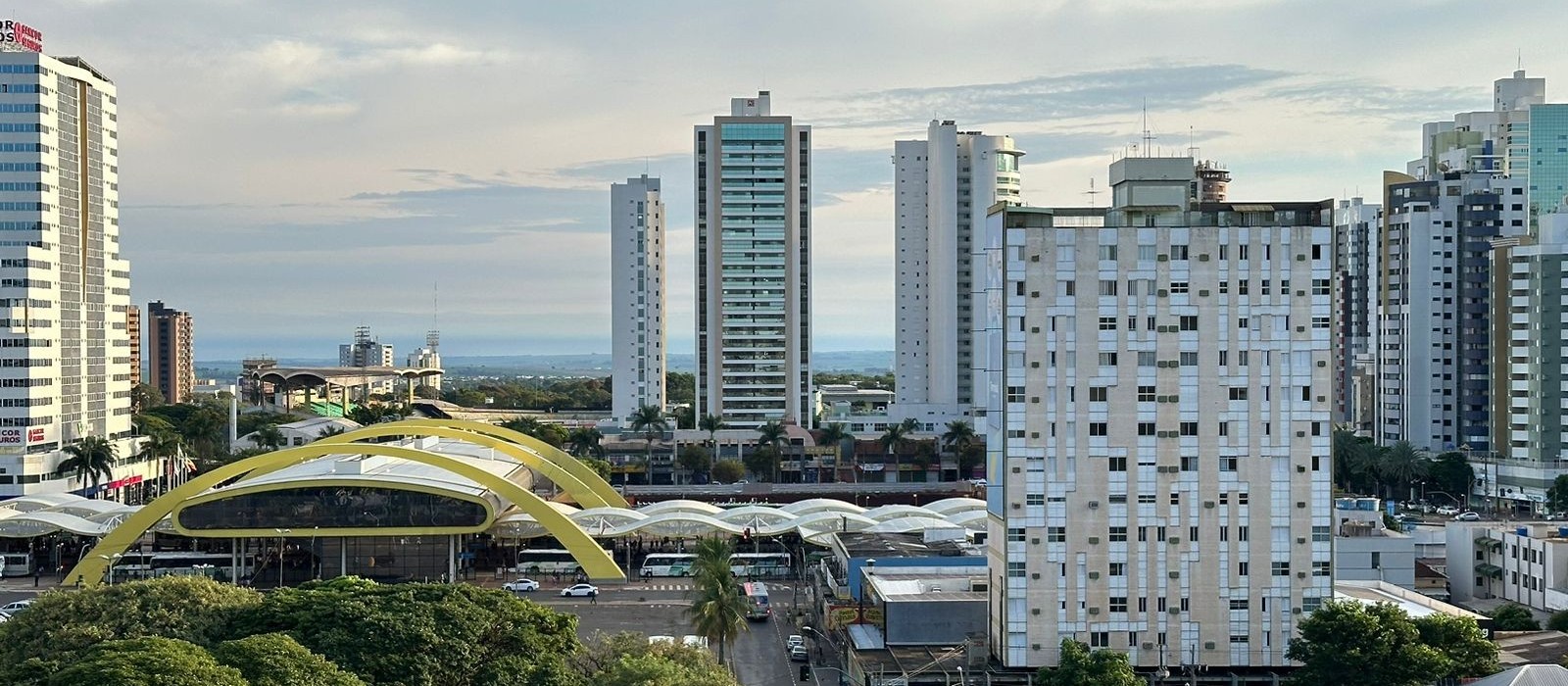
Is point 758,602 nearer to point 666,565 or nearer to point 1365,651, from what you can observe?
point 666,565

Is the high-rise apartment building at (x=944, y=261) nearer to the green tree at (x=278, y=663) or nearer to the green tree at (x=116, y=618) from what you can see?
the green tree at (x=116, y=618)

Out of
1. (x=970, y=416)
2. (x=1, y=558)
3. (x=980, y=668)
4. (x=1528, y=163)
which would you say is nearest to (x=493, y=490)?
(x=1, y=558)

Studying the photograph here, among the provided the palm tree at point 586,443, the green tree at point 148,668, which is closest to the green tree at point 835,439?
the palm tree at point 586,443

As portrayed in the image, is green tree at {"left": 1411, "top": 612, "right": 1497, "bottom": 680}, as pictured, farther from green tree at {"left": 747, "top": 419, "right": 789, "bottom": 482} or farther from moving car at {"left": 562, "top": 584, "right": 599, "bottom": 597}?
green tree at {"left": 747, "top": 419, "right": 789, "bottom": 482}

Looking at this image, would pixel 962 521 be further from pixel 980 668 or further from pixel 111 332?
pixel 111 332

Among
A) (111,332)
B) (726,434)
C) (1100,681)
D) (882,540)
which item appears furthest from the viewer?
(726,434)

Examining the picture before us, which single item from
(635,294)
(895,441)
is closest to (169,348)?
(635,294)
